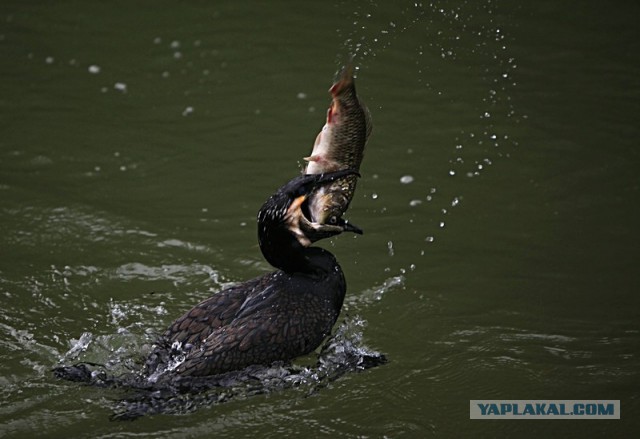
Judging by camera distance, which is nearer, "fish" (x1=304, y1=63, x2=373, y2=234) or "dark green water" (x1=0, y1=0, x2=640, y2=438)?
"fish" (x1=304, y1=63, x2=373, y2=234)

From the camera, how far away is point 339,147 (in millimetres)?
4898

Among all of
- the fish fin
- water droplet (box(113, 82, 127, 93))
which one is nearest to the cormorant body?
the fish fin

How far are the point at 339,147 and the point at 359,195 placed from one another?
2.29m

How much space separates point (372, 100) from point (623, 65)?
2.52m

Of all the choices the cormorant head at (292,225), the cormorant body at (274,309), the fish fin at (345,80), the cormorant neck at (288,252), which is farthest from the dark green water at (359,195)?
the fish fin at (345,80)

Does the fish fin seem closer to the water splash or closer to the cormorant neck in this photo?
the cormorant neck

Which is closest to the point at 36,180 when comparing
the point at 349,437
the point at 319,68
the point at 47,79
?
the point at 47,79

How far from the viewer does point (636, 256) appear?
21.0ft

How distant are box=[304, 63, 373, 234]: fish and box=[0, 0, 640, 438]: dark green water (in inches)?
39.8

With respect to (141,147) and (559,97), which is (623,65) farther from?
(141,147)

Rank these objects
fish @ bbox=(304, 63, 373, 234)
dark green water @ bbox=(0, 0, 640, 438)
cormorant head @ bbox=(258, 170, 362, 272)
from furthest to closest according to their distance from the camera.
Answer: dark green water @ bbox=(0, 0, 640, 438), cormorant head @ bbox=(258, 170, 362, 272), fish @ bbox=(304, 63, 373, 234)

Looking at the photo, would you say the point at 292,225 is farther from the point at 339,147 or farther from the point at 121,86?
the point at 121,86

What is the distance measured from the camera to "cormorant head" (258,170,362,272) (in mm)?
4898

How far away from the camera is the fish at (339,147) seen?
4.66m
